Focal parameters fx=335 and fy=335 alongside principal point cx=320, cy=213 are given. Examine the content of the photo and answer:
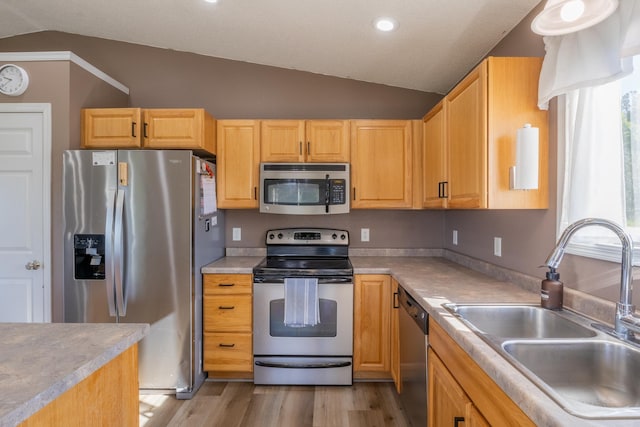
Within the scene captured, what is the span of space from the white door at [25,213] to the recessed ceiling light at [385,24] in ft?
7.95

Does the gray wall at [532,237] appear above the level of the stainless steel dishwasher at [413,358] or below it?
above

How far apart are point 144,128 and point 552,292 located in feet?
9.16

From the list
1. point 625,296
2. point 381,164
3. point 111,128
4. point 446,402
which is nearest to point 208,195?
point 111,128

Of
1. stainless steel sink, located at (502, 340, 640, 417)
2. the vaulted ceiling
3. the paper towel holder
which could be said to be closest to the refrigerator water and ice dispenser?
the vaulted ceiling

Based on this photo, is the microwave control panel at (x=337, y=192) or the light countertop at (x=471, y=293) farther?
the microwave control panel at (x=337, y=192)

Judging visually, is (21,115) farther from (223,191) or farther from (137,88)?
(223,191)

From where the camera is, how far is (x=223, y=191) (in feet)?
9.31

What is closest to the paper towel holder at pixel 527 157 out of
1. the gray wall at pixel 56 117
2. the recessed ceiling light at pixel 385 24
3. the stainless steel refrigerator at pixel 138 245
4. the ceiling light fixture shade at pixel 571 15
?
the ceiling light fixture shade at pixel 571 15

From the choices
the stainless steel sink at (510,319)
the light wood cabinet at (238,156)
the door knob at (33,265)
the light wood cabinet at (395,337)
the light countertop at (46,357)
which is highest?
the light wood cabinet at (238,156)

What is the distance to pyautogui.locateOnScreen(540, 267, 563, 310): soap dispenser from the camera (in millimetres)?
1431

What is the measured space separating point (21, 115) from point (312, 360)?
9.21ft

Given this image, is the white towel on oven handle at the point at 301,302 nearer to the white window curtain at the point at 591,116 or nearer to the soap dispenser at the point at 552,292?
the soap dispenser at the point at 552,292

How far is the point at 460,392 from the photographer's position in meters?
Result: 1.20

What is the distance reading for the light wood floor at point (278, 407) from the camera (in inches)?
82.0
